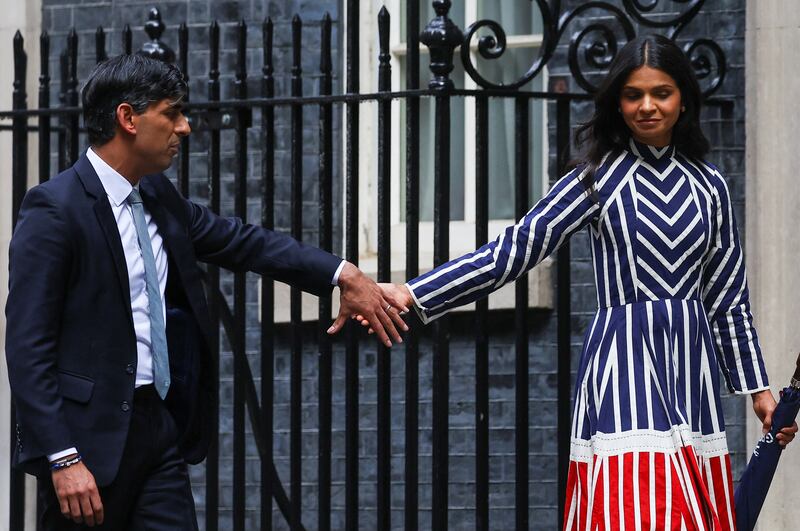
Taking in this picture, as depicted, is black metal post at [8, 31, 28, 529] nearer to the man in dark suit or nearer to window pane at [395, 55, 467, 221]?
window pane at [395, 55, 467, 221]

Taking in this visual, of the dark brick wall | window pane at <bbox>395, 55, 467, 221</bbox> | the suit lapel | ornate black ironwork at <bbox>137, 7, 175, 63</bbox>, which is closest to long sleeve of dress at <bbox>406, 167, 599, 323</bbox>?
the suit lapel

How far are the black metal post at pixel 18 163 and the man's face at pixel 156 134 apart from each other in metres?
2.46

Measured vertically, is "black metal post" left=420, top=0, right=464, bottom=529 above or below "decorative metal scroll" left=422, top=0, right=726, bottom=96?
below

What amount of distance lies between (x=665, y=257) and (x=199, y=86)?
4323 millimetres

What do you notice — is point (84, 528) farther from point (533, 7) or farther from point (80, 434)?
point (533, 7)

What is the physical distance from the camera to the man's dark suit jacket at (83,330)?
183 inches

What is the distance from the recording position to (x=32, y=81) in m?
8.76

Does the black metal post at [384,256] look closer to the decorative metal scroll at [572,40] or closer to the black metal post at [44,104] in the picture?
the decorative metal scroll at [572,40]

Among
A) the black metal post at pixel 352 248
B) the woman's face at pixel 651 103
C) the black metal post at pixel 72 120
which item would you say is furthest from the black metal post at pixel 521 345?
the black metal post at pixel 72 120

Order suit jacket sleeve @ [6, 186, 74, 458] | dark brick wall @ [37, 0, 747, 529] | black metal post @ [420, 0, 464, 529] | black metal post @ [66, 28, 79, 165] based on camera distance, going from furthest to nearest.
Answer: dark brick wall @ [37, 0, 747, 529] < black metal post @ [66, 28, 79, 165] < black metal post @ [420, 0, 464, 529] < suit jacket sleeve @ [6, 186, 74, 458]

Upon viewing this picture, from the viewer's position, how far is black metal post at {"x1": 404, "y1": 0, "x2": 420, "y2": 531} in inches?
256

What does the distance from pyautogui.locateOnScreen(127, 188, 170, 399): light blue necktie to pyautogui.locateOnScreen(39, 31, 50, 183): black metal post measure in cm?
250

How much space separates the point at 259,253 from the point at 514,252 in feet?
2.58

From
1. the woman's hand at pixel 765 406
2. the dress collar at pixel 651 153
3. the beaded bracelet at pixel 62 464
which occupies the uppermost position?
the dress collar at pixel 651 153
